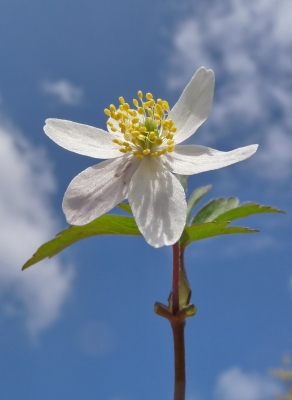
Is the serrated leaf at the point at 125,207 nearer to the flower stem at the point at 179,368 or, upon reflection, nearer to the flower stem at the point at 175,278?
the flower stem at the point at 175,278

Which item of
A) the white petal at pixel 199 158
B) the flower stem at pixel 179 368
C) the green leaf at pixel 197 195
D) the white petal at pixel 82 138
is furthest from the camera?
the green leaf at pixel 197 195

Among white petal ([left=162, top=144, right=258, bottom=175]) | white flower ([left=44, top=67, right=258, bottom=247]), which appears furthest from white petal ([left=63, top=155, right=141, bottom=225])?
white petal ([left=162, top=144, right=258, bottom=175])

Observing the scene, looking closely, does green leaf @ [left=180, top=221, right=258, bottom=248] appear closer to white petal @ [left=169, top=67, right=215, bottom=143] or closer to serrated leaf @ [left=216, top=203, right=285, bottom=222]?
serrated leaf @ [left=216, top=203, right=285, bottom=222]

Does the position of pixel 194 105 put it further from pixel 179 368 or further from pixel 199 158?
pixel 179 368

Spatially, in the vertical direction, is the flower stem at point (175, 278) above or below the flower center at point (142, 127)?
below

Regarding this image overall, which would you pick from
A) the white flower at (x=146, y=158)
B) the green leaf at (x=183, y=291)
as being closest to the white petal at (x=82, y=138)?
the white flower at (x=146, y=158)

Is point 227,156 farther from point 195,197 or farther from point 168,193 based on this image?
point 195,197
